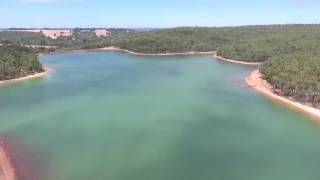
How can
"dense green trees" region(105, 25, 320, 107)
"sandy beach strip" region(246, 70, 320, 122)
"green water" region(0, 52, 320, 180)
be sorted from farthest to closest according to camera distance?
"dense green trees" region(105, 25, 320, 107) < "sandy beach strip" region(246, 70, 320, 122) < "green water" region(0, 52, 320, 180)

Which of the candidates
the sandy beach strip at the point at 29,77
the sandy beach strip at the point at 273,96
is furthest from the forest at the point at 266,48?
the sandy beach strip at the point at 29,77

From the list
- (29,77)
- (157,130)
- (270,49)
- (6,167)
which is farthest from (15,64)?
(270,49)

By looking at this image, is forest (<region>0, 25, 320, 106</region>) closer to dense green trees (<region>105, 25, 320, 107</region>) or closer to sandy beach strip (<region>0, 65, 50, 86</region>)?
dense green trees (<region>105, 25, 320, 107</region>)

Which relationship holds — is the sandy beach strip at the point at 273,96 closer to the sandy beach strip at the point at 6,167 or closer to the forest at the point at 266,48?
the forest at the point at 266,48

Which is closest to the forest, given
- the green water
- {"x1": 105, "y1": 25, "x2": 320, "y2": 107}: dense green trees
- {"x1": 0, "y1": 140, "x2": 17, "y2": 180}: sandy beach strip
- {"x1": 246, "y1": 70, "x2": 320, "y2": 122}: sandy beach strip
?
{"x1": 105, "y1": 25, "x2": 320, "y2": 107}: dense green trees

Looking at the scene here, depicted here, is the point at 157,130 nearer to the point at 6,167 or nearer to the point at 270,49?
the point at 6,167

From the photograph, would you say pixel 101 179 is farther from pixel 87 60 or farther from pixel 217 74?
pixel 87 60

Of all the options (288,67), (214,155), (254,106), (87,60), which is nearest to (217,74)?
(288,67)
